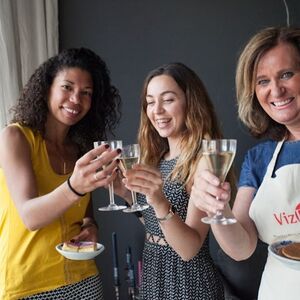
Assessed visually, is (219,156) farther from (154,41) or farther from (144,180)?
(154,41)

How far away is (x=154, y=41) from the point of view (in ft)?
8.33

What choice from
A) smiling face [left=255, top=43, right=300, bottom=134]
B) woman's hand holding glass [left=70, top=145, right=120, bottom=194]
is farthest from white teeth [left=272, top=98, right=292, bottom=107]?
woman's hand holding glass [left=70, top=145, right=120, bottom=194]

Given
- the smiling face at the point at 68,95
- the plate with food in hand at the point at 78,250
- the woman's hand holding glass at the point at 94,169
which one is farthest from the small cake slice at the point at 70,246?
the smiling face at the point at 68,95

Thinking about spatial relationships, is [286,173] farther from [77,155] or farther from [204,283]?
[77,155]

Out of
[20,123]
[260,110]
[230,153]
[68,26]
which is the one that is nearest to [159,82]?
[260,110]

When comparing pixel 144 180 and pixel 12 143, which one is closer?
pixel 144 180

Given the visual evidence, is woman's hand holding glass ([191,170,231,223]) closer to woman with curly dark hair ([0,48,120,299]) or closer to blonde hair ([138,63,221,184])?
woman with curly dark hair ([0,48,120,299])

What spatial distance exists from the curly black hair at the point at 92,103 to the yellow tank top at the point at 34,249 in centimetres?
11

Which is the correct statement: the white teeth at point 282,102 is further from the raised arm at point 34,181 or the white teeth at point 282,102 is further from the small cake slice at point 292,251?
the raised arm at point 34,181

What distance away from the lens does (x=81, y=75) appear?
1.66 metres

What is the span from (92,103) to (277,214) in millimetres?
952

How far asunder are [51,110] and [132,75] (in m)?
1.01

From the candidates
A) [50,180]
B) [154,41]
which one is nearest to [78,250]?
[50,180]

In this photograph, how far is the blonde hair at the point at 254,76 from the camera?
133 centimetres
